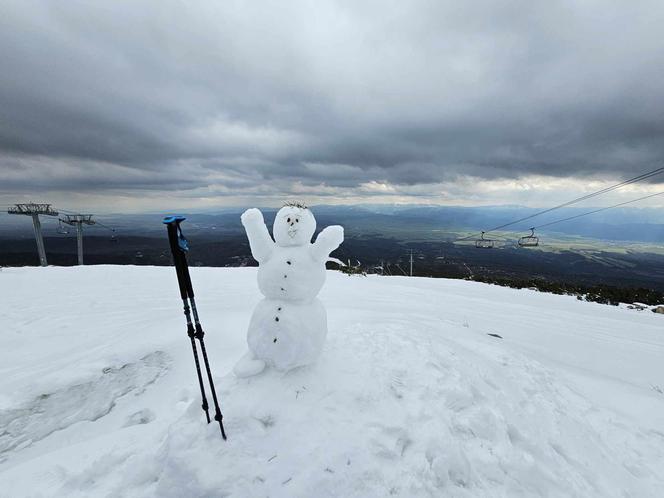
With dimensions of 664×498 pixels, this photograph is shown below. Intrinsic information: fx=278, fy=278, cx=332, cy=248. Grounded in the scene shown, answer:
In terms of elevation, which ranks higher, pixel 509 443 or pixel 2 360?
pixel 2 360

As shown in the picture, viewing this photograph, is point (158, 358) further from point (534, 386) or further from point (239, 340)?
point (534, 386)

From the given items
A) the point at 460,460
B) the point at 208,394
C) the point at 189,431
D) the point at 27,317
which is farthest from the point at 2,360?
the point at 460,460

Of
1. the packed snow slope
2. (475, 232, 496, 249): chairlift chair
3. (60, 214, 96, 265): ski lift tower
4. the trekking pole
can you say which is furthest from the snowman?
(60, 214, 96, 265): ski lift tower

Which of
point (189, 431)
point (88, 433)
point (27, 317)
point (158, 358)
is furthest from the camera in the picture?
point (27, 317)

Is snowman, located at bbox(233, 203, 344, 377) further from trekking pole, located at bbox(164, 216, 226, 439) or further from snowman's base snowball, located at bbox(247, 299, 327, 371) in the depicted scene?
trekking pole, located at bbox(164, 216, 226, 439)

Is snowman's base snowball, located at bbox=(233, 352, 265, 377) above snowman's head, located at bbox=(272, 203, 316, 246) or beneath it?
beneath

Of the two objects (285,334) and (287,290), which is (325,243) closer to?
(287,290)

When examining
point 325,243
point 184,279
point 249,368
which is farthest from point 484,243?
point 184,279
